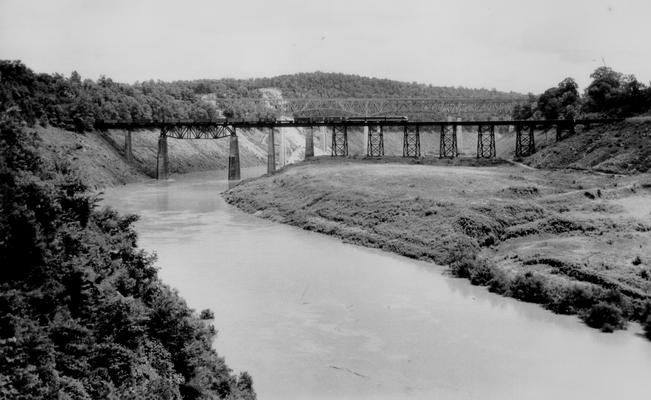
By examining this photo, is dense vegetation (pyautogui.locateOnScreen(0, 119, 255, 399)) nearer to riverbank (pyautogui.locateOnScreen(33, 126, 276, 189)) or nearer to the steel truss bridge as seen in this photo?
riverbank (pyautogui.locateOnScreen(33, 126, 276, 189))

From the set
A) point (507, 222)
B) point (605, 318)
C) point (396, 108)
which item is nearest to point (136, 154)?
point (507, 222)

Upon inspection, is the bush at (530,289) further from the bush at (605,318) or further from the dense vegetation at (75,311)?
the dense vegetation at (75,311)

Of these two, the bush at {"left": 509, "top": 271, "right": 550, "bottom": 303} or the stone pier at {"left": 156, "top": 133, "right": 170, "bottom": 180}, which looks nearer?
the bush at {"left": 509, "top": 271, "right": 550, "bottom": 303}

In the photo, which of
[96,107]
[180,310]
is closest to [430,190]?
[180,310]

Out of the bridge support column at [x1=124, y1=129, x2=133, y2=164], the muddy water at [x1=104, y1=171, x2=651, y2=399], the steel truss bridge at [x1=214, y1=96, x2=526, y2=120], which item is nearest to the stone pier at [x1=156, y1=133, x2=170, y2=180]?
the bridge support column at [x1=124, y1=129, x2=133, y2=164]

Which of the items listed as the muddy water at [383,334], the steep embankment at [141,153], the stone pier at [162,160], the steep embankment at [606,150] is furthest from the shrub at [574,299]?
the stone pier at [162,160]

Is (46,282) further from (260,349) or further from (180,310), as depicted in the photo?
(260,349)
